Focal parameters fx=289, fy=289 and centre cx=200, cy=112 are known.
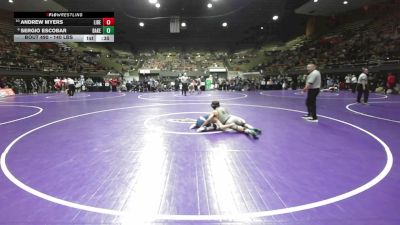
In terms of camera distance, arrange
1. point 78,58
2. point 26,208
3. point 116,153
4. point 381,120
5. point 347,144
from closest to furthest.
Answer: point 26,208
point 116,153
point 347,144
point 381,120
point 78,58

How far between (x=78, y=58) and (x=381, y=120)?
32.5 metres

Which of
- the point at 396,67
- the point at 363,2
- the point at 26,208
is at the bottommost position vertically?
the point at 26,208

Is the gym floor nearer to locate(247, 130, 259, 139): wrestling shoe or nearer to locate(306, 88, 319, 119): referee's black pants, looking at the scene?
locate(247, 130, 259, 139): wrestling shoe

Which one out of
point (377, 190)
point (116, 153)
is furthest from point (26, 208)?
point (377, 190)

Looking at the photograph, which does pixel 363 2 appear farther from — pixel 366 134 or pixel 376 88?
pixel 366 134

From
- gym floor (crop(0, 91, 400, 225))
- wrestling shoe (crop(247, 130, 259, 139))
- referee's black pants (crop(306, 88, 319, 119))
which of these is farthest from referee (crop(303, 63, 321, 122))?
wrestling shoe (crop(247, 130, 259, 139))

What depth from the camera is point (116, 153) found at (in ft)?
15.5

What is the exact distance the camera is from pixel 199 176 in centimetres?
367

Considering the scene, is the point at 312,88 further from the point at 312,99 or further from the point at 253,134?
the point at 253,134
